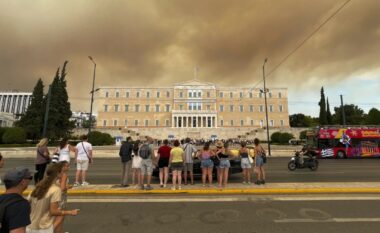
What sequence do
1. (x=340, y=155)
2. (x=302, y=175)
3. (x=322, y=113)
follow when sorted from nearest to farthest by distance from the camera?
(x=302, y=175) → (x=340, y=155) → (x=322, y=113)

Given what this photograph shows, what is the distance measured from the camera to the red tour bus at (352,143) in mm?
26375

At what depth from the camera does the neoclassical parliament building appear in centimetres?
9038

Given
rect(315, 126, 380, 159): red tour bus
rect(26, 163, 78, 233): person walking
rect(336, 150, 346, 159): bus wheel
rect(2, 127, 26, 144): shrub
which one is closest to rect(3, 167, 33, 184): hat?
rect(26, 163, 78, 233): person walking

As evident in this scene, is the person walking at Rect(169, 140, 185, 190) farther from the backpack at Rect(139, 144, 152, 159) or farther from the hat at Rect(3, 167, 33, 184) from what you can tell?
the hat at Rect(3, 167, 33, 184)

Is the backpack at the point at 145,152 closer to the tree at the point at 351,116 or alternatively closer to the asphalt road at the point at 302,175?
the asphalt road at the point at 302,175

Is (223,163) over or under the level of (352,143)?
under

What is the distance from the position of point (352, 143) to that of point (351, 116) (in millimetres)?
66399

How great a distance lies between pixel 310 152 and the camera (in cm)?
1589

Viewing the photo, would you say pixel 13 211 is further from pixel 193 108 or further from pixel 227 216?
pixel 193 108

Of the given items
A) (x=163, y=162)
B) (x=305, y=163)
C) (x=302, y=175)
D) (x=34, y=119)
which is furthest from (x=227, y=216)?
(x=34, y=119)

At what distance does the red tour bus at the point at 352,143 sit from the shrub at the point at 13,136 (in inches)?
1871

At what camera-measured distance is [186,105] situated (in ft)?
299

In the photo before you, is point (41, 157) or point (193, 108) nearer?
point (41, 157)

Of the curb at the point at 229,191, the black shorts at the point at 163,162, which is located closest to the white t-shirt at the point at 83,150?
the curb at the point at 229,191
